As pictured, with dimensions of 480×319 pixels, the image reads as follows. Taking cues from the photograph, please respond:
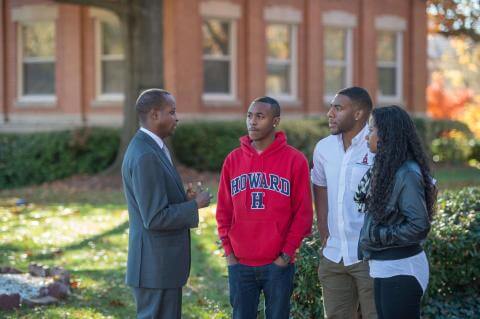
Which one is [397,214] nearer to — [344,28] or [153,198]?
[153,198]

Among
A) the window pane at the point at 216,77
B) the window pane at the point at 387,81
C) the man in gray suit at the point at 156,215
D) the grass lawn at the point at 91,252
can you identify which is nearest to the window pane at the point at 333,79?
the window pane at the point at 387,81

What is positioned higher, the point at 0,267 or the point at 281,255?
the point at 281,255

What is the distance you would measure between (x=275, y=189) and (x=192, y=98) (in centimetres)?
1419

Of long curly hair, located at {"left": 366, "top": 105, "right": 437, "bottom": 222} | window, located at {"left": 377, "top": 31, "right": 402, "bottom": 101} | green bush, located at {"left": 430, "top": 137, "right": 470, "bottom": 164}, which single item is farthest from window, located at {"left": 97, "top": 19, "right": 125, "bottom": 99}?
long curly hair, located at {"left": 366, "top": 105, "right": 437, "bottom": 222}

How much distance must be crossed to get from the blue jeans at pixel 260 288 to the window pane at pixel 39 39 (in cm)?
1647

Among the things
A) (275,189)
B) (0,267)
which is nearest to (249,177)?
(275,189)

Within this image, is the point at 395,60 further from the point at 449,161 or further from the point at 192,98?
the point at 192,98

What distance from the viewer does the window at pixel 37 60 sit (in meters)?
20.5

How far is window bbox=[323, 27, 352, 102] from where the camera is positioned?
74.0 feet

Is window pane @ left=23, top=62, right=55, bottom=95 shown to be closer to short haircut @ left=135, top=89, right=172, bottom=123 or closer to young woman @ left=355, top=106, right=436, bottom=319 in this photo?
short haircut @ left=135, top=89, right=172, bottom=123

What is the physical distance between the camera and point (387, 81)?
23.9m

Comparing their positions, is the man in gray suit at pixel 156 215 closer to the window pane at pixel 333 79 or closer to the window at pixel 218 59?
the window at pixel 218 59

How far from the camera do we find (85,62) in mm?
19844

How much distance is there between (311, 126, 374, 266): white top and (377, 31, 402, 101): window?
18799 mm
